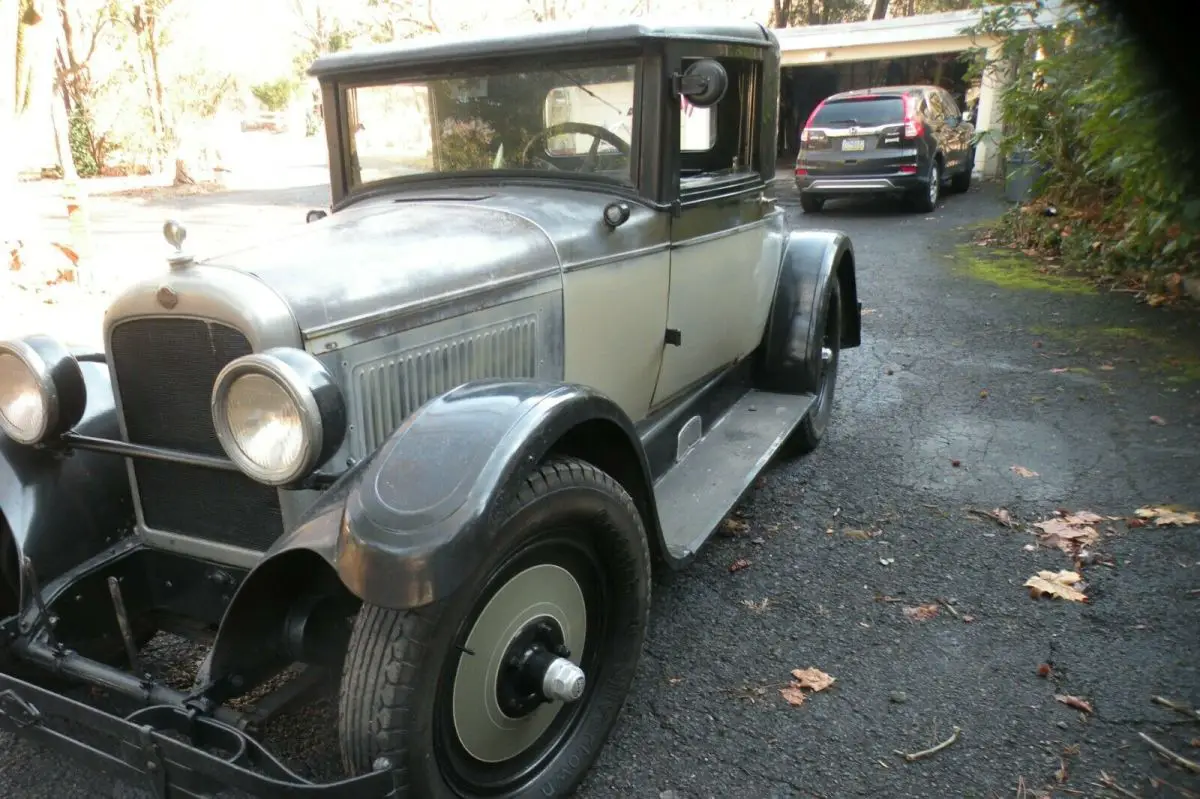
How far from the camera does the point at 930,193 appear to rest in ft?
41.1

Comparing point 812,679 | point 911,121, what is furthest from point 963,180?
point 812,679

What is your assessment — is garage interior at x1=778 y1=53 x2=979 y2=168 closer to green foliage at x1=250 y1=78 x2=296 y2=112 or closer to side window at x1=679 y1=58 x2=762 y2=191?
side window at x1=679 y1=58 x2=762 y2=191

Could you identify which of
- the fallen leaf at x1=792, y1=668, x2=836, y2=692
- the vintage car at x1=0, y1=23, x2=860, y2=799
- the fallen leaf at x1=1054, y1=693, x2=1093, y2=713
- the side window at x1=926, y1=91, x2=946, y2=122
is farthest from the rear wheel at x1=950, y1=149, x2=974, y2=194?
the fallen leaf at x1=792, y1=668, x2=836, y2=692

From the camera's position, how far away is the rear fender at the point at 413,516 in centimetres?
163

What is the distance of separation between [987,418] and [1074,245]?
4.87 meters

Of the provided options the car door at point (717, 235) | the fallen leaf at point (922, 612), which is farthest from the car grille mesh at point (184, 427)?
the fallen leaf at point (922, 612)

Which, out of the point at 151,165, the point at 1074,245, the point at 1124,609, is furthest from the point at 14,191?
the point at 151,165

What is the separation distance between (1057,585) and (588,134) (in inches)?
92.3

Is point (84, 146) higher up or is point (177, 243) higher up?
point (84, 146)

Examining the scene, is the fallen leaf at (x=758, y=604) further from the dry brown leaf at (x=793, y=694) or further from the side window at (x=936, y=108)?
the side window at (x=936, y=108)

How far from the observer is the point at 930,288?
8141mm

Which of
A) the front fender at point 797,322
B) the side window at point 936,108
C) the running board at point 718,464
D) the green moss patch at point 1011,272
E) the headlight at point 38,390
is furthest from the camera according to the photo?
the side window at point 936,108

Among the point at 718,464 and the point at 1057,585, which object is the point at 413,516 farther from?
the point at 1057,585

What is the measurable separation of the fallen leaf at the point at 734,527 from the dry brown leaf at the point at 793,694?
41.2 inches
